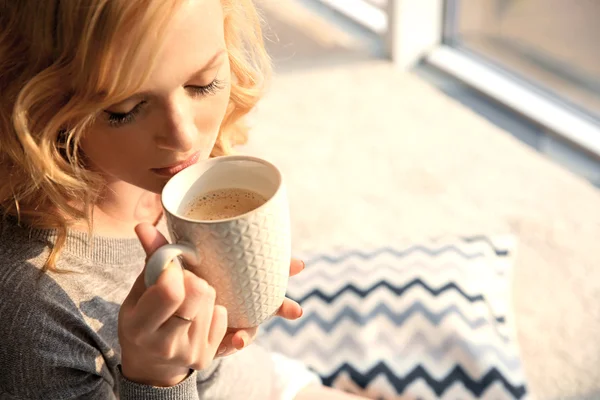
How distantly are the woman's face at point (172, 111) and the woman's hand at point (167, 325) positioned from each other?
8cm

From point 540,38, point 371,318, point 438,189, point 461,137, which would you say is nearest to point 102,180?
point 371,318

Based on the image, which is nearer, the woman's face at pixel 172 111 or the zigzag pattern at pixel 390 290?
the woman's face at pixel 172 111

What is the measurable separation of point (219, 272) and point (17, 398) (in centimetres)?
30

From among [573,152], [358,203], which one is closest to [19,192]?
[358,203]

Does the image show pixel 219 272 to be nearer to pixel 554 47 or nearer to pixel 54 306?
pixel 54 306

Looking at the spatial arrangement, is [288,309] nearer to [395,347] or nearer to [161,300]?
[161,300]

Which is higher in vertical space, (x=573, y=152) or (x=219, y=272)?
(x=219, y=272)

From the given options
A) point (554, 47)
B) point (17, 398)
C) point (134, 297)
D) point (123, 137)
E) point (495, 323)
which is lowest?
point (554, 47)

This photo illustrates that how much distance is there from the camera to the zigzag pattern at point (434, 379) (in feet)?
3.79

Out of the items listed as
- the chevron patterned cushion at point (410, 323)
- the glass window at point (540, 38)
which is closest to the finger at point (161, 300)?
the chevron patterned cushion at point (410, 323)

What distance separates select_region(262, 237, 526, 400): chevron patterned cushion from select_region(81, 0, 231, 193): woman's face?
556 millimetres

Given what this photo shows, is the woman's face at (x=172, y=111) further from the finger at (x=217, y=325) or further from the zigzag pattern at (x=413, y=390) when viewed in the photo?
the zigzag pattern at (x=413, y=390)

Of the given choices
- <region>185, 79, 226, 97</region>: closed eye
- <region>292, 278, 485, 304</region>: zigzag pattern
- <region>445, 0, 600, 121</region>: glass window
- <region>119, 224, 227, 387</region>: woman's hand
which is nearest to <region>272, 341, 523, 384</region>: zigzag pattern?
<region>292, 278, 485, 304</region>: zigzag pattern

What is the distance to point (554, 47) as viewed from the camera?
2.44m
